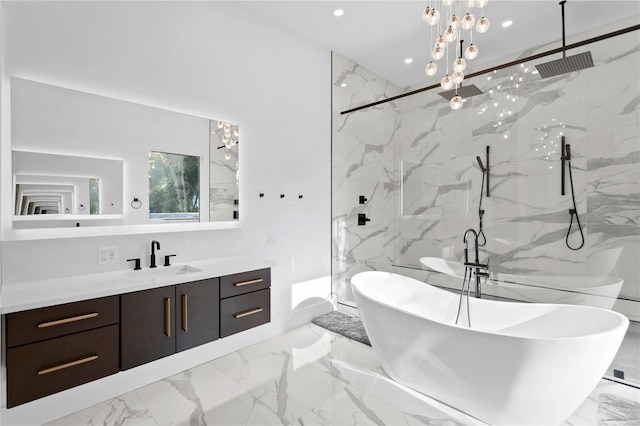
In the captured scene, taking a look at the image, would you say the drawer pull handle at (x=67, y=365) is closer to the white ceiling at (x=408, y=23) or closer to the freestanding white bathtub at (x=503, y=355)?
the freestanding white bathtub at (x=503, y=355)

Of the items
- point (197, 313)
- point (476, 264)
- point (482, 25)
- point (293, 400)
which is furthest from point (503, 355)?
point (197, 313)

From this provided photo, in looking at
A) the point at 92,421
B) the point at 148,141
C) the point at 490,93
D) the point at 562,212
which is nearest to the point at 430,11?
the point at 490,93

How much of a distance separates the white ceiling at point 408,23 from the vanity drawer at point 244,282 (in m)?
2.39

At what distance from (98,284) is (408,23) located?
340cm

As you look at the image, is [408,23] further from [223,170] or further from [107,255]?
[107,255]

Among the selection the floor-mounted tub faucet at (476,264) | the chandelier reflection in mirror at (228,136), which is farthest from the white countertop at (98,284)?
the floor-mounted tub faucet at (476,264)

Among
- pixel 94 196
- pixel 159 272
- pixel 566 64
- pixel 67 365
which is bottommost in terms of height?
pixel 67 365

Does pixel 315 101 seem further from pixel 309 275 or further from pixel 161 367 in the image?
pixel 161 367

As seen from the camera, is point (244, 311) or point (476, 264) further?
point (476, 264)

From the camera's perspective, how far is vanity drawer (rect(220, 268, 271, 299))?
2.45 metres

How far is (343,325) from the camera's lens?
3.37 m

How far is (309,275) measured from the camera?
11.6ft

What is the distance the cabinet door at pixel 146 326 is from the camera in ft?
6.44

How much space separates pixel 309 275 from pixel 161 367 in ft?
5.37
